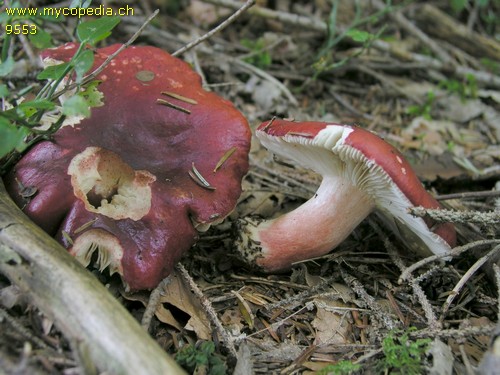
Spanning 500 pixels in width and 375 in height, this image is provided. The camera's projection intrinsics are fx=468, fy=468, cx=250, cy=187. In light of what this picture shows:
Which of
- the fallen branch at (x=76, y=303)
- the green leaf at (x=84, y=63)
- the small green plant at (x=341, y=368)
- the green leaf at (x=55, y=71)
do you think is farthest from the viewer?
the green leaf at (x=55, y=71)

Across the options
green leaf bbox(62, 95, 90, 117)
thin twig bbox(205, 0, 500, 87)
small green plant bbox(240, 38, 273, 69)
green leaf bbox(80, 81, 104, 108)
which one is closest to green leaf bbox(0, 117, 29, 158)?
green leaf bbox(62, 95, 90, 117)

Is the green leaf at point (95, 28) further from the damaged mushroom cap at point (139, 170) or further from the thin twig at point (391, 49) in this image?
the thin twig at point (391, 49)

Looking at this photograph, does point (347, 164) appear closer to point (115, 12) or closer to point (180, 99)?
point (180, 99)

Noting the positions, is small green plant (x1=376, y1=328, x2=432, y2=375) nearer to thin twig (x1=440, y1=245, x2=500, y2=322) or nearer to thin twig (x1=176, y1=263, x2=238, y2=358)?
thin twig (x1=440, y1=245, x2=500, y2=322)

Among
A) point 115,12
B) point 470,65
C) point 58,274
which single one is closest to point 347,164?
point 58,274

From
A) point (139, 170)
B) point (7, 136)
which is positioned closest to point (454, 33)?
point (139, 170)

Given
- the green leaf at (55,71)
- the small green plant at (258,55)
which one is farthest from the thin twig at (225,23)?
the small green plant at (258,55)
